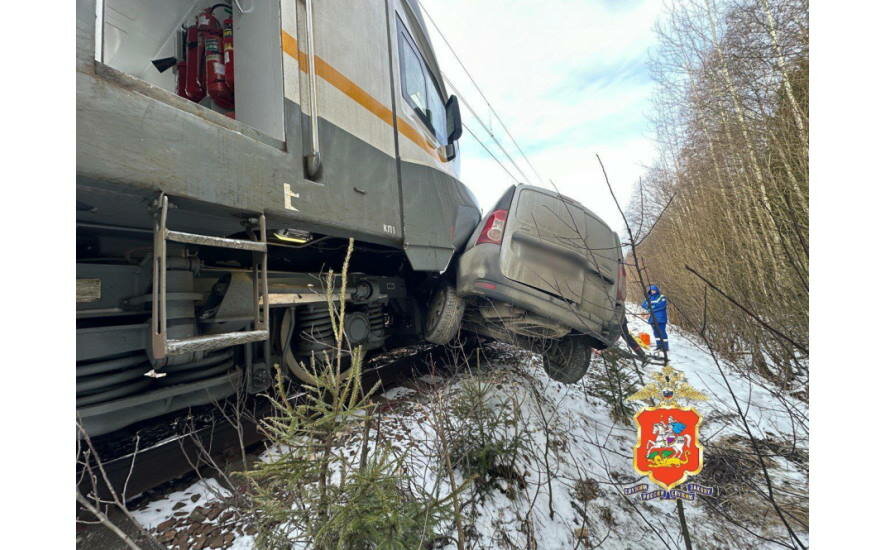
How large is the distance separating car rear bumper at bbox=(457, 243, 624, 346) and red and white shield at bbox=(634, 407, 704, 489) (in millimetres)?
1527

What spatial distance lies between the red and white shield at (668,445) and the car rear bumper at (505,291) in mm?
1527

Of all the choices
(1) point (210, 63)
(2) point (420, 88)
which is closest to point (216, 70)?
(1) point (210, 63)

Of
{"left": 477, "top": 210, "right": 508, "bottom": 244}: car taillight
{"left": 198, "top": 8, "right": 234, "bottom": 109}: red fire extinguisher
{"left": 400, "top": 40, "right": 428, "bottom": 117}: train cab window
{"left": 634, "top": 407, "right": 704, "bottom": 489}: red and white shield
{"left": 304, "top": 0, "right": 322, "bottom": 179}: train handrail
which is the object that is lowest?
{"left": 634, "top": 407, "right": 704, "bottom": 489}: red and white shield

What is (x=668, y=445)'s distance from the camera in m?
1.45

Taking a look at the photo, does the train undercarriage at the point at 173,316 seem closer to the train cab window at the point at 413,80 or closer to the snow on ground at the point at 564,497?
the snow on ground at the point at 564,497

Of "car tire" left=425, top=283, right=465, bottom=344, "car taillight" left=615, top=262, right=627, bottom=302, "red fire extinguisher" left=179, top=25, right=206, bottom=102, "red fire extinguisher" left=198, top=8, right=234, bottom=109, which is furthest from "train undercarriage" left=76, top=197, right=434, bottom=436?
"car taillight" left=615, top=262, right=627, bottom=302

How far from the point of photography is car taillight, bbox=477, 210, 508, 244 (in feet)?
10.2

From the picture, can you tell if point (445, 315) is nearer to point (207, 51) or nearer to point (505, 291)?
point (505, 291)

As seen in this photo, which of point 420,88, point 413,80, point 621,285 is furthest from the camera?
point 621,285

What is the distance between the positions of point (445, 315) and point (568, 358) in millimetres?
1641

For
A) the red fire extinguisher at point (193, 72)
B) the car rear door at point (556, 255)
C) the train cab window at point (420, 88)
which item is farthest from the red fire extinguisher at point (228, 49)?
the car rear door at point (556, 255)

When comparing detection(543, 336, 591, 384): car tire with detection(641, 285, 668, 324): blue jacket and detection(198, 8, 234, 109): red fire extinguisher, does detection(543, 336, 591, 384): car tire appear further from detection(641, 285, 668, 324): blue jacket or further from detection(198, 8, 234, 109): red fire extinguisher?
Result: detection(198, 8, 234, 109): red fire extinguisher

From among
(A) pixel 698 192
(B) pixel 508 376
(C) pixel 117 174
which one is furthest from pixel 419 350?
(A) pixel 698 192

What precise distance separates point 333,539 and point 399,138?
A: 257 centimetres
